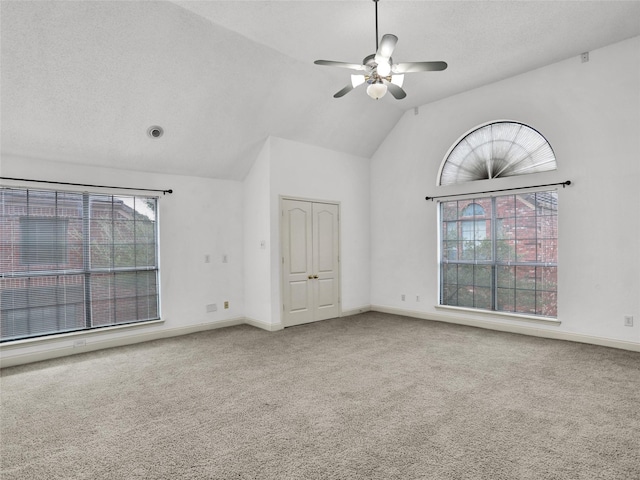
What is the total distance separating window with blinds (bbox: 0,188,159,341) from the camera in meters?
4.18

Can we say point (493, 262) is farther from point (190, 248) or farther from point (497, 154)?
point (190, 248)

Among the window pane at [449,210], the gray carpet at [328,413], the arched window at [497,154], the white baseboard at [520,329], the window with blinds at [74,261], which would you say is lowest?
the gray carpet at [328,413]

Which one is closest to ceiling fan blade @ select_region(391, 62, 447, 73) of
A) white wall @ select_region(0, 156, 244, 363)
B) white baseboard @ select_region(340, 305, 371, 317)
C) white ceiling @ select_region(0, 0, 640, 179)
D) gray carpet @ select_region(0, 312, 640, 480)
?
white ceiling @ select_region(0, 0, 640, 179)

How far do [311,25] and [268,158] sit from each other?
2103mm

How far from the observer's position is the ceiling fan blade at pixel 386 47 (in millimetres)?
2931

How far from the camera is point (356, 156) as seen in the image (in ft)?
22.5

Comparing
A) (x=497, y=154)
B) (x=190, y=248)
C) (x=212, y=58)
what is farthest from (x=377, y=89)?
(x=190, y=248)

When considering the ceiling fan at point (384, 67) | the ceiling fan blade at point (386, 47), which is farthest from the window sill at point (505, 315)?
the ceiling fan blade at point (386, 47)

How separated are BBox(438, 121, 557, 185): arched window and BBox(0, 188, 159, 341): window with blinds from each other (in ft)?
15.2

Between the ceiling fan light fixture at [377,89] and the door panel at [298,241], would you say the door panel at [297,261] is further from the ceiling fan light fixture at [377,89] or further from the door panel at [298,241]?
the ceiling fan light fixture at [377,89]

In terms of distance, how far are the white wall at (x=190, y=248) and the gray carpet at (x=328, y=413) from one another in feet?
2.56

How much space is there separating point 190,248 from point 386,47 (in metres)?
3.88

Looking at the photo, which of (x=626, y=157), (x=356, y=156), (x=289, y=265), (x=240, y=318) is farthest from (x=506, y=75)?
(x=240, y=318)

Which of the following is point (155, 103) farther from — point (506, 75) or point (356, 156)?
point (506, 75)
